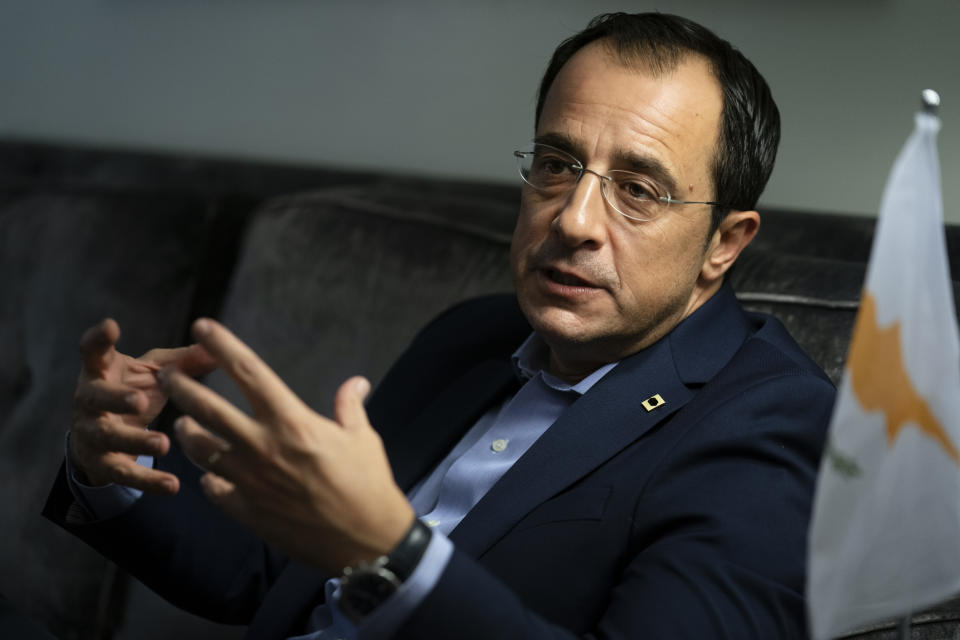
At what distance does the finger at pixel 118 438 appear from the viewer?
3.18 feet

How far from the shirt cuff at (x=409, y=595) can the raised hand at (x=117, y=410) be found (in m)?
0.34

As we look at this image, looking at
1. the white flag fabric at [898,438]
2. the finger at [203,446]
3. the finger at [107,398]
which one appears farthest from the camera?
the finger at [107,398]

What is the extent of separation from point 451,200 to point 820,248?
618 mm

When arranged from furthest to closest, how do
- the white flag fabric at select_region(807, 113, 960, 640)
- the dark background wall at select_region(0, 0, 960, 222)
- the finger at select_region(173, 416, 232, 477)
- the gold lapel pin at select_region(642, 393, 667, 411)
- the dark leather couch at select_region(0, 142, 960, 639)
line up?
the dark background wall at select_region(0, 0, 960, 222), the dark leather couch at select_region(0, 142, 960, 639), the gold lapel pin at select_region(642, 393, 667, 411), the finger at select_region(173, 416, 232, 477), the white flag fabric at select_region(807, 113, 960, 640)

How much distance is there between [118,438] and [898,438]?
28.9 inches

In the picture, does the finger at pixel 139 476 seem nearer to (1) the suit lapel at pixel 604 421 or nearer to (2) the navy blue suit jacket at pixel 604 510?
(2) the navy blue suit jacket at pixel 604 510

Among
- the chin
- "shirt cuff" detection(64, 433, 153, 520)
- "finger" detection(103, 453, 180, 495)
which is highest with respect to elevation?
the chin

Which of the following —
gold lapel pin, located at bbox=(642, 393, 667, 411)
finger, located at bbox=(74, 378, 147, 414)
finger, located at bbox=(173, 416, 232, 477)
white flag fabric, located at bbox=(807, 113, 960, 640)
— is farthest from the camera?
gold lapel pin, located at bbox=(642, 393, 667, 411)

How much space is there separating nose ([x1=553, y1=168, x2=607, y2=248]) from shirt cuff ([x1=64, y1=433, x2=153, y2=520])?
0.59 meters

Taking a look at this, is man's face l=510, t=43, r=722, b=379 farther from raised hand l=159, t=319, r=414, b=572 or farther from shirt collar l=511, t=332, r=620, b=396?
raised hand l=159, t=319, r=414, b=572

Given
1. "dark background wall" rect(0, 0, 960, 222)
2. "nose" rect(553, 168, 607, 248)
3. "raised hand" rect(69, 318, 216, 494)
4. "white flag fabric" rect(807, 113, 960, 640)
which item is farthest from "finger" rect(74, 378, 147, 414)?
"dark background wall" rect(0, 0, 960, 222)

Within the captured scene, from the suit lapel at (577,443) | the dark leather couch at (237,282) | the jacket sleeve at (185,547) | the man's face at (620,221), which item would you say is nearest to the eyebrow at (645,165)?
the man's face at (620,221)

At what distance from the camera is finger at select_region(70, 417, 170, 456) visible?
0.97m

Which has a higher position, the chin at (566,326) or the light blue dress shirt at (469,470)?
the chin at (566,326)
